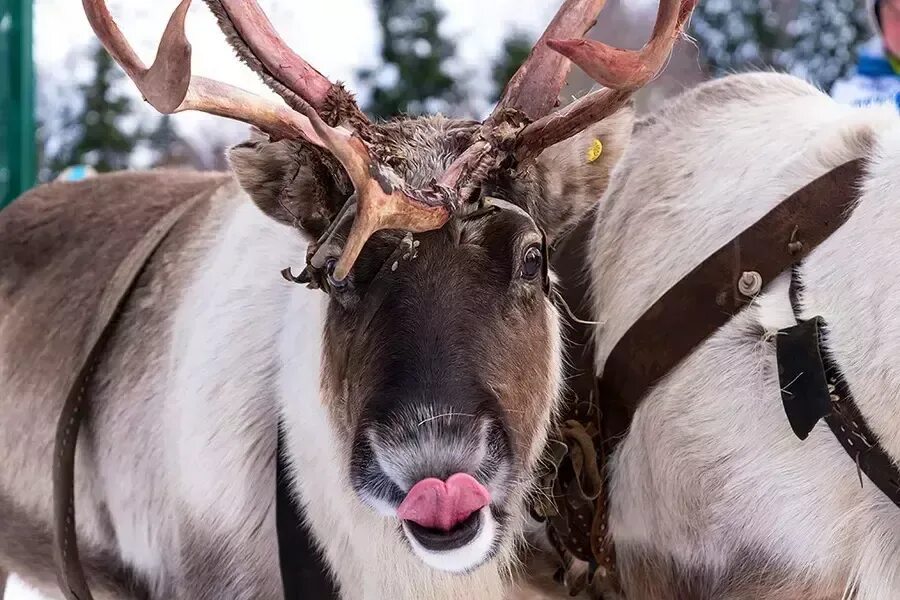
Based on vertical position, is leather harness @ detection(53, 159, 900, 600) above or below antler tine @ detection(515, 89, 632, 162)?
below

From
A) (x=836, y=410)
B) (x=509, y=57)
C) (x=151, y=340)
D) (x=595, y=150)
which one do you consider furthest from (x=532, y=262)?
(x=509, y=57)

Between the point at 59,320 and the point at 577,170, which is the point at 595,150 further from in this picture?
the point at 59,320

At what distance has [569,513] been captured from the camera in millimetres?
2459

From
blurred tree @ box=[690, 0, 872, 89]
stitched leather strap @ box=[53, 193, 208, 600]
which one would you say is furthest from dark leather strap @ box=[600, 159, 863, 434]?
blurred tree @ box=[690, 0, 872, 89]

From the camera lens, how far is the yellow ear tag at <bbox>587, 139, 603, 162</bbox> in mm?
2232

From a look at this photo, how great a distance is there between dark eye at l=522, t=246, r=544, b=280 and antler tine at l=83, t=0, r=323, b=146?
0.47 meters

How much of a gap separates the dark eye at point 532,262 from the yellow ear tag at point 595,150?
0.94 feet

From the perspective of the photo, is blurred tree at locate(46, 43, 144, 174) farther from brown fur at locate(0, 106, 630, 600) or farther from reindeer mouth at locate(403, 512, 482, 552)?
reindeer mouth at locate(403, 512, 482, 552)

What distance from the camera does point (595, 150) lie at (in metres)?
2.24

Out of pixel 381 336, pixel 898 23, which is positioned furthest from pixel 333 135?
pixel 898 23

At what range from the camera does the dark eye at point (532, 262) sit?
206cm

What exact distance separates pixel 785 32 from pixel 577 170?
437 inches

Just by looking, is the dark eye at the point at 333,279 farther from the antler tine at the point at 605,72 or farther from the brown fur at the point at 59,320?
the brown fur at the point at 59,320

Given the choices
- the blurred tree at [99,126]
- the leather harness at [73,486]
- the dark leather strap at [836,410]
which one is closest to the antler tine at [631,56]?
the dark leather strap at [836,410]
